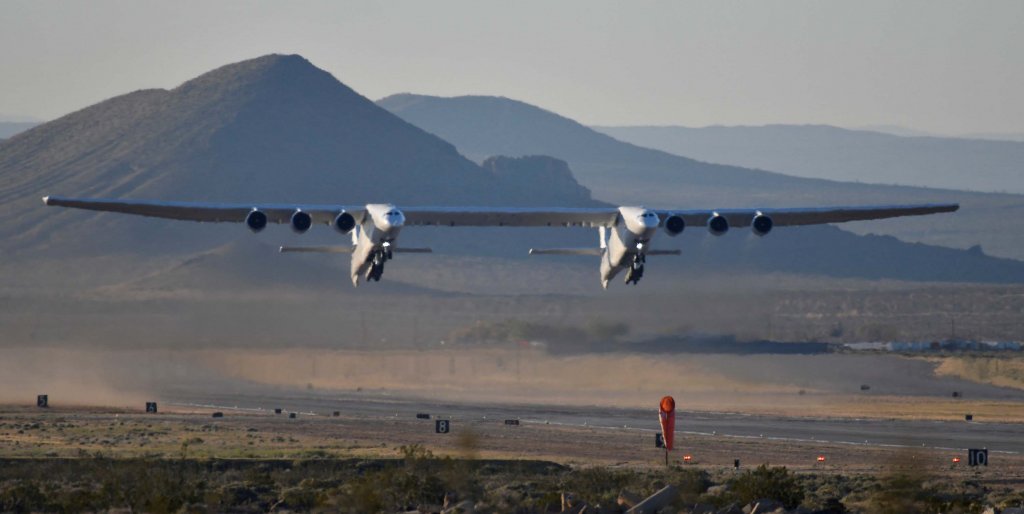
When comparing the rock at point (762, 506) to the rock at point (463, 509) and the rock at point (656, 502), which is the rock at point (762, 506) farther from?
the rock at point (463, 509)

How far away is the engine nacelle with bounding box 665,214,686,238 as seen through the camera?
57.6 m

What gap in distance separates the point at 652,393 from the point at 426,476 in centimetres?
3492

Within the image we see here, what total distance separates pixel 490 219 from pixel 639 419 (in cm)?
1042

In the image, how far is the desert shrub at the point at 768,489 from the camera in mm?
39688

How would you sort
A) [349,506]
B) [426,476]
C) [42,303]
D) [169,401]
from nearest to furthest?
[349,506], [426,476], [169,401], [42,303]

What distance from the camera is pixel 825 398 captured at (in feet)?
250

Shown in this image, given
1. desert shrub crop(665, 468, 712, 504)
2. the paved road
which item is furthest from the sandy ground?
desert shrub crop(665, 468, 712, 504)

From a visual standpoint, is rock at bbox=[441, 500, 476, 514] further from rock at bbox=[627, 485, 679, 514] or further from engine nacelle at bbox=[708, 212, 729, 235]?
engine nacelle at bbox=[708, 212, 729, 235]

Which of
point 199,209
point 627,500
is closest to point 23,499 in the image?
point 627,500

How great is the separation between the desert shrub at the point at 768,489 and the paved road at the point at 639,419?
1654cm

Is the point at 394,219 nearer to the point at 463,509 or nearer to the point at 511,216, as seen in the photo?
the point at 511,216

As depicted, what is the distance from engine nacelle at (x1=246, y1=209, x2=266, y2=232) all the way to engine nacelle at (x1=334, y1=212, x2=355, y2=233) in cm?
232

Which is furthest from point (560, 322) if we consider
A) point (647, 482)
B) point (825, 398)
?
point (647, 482)

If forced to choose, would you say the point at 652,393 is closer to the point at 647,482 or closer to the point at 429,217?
the point at 429,217
